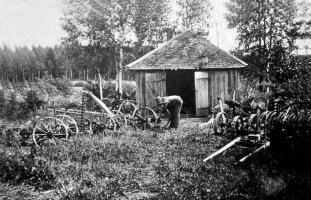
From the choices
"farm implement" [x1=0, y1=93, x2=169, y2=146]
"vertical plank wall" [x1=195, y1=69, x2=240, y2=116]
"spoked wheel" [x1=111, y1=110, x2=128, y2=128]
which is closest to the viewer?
"farm implement" [x1=0, y1=93, x2=169, y2=146]

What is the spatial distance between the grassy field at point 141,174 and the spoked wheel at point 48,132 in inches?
28.3

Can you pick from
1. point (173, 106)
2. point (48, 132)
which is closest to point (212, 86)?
point (173, 106)

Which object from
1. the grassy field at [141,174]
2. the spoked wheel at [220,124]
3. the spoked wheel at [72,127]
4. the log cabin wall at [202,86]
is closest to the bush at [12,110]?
the spoked wheel at [72,127]

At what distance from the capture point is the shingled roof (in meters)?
17.6

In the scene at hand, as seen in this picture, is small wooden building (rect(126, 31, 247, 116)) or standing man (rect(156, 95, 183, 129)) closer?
standing man (rect(156, 95, 183, 129))

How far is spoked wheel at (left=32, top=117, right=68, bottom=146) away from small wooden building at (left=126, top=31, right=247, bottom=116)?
803 cm

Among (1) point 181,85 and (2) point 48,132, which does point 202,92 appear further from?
(2) point 48,132

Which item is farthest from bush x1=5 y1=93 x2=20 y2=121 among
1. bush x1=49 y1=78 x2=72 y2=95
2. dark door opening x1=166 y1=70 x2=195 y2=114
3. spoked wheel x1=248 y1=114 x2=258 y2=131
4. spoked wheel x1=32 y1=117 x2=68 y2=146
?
bush x1=49 y1=78 x2=72 y2=95

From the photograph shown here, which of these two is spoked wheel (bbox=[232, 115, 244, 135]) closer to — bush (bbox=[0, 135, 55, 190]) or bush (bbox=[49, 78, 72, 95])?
bush (bbox=[0, 135, 55, 190])

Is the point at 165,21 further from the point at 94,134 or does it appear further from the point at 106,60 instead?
the point at 94,134

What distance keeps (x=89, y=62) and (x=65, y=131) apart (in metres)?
22.1

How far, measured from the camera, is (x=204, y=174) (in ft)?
21.1

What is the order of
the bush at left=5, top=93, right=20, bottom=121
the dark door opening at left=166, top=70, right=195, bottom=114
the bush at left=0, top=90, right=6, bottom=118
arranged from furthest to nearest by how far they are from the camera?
the dark door opening at left=166, top=70, right=195, bottom=114 → the bush at left=0, top=90, right=6, bottom=118 → the bush at left=5, top=93, right=20, bottom=121

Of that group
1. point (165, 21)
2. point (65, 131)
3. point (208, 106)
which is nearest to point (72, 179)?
point (65, 131)
